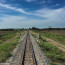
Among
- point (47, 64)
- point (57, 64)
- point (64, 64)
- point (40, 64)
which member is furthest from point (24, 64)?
point (64, 64)

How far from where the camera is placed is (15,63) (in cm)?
870

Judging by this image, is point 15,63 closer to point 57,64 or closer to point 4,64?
point 4,64

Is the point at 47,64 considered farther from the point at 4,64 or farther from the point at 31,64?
the point at 4,64

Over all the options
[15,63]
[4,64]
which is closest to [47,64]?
[15,63]

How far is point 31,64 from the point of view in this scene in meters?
8.22

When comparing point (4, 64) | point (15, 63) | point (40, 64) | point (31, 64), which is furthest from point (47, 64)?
point (4, 64)

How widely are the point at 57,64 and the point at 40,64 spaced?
1.45 m

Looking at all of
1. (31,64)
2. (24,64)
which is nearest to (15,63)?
(24,64)

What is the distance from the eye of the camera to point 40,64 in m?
8.38

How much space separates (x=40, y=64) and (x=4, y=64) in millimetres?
2931

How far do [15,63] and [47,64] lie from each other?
104 inches

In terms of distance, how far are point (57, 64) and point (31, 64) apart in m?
2.18

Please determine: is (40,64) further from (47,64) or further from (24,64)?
(24,64)

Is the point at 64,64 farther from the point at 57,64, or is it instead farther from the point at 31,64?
the point at 31,64
